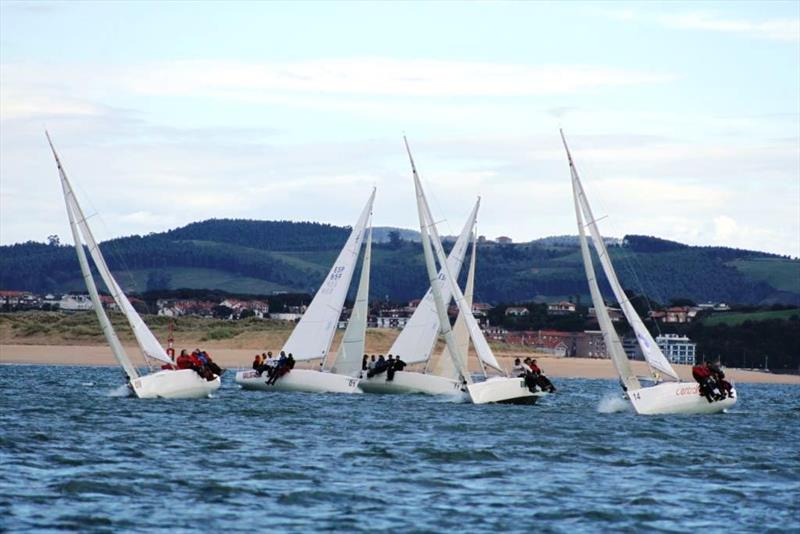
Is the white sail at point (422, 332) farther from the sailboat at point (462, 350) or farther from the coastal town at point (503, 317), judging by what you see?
the coastal town at point (503, 317)

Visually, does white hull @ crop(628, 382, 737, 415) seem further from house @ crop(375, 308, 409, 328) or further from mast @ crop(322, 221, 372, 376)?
house @ crop(375, 308, 409, 328)

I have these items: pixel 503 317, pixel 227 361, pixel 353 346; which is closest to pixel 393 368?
pixel 353 346

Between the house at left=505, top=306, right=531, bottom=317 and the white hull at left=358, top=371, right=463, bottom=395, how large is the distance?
97918 millimetres

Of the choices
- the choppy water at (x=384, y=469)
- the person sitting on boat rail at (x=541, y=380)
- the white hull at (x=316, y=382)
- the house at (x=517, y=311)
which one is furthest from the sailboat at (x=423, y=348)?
the house at (x=517, y=311)

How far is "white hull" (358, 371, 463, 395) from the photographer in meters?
48.4

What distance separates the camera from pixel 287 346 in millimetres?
52031

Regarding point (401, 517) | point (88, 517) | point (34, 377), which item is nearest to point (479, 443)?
point (401, 517)

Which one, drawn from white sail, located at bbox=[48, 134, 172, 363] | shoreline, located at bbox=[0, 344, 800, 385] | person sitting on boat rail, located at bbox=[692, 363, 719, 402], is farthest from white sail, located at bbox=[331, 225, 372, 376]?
shoreline, located at bbox=[0, 344, 800, 385]

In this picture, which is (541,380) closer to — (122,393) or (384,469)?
(122,393)

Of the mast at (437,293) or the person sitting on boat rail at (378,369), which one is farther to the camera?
the person sitting on boat rail at (378,369)

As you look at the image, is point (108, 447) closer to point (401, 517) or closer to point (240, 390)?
point (401, 517)

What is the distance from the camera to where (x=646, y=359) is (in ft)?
136

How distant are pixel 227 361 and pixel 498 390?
146 feet

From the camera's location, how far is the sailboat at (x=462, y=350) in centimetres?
4484
